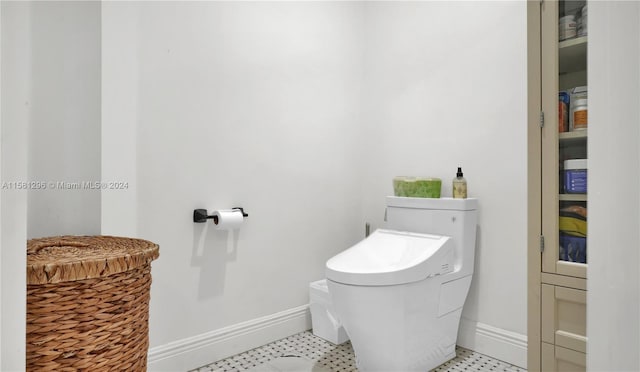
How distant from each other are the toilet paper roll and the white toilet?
18.0 inches

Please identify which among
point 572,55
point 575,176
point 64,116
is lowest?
point 575,176

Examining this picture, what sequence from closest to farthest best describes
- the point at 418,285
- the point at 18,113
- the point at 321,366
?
the point at 18,113, the point at 418,285, the point at 321,366

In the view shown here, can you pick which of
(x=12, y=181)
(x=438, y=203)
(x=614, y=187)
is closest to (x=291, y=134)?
(x=438, y=203)

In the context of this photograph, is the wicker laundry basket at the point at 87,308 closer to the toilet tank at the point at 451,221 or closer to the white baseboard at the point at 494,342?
→ the toilet tank at the point at 451,221

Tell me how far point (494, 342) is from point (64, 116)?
2061 mm

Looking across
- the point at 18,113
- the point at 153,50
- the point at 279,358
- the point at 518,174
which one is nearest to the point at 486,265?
the point at 518,174

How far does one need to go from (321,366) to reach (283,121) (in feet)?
4.03

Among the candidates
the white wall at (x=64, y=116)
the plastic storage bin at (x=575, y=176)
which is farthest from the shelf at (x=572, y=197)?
the white wall at (x=64, y=116)

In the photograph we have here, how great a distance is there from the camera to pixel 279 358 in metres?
1.80

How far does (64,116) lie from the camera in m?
1.32

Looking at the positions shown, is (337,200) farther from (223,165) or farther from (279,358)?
(279,358)

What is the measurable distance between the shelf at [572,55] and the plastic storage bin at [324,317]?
144 centimetres

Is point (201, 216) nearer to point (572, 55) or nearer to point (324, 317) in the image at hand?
point (324, 317)

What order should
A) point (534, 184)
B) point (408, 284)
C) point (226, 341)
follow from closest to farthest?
point (534, 184)
point (408, 284)
point (226, 341)
